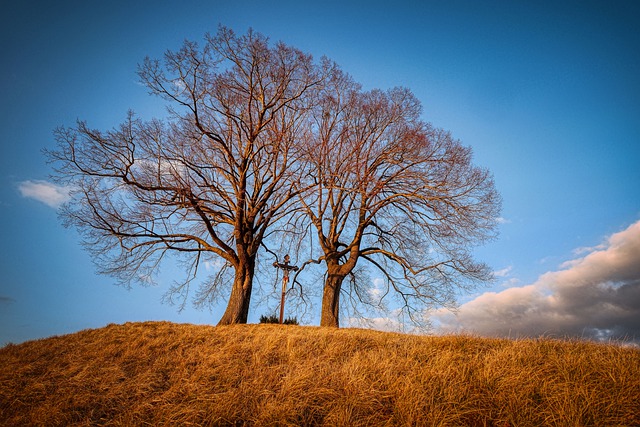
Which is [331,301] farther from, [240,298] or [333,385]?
[333,385]

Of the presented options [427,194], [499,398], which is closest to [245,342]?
[499,398]

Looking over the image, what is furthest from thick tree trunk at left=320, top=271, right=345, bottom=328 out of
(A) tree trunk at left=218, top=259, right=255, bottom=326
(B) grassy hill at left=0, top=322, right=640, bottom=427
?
(B) grassy hill at left=0, top=322, right=640, bottom=427

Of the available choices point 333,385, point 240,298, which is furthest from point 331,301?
point 333,385

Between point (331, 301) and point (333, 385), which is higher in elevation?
point (331, 301)

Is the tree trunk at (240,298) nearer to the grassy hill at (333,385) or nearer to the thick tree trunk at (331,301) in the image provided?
the thick tree trunk at (331,301)

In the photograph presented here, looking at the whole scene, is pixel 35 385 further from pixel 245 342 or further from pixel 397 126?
pixel 397 126

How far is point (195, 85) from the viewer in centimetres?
1185

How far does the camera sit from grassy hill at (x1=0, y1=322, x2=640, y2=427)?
3.30 meters

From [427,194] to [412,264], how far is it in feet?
9.00

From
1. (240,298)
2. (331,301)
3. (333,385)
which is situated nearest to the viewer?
(333,385)

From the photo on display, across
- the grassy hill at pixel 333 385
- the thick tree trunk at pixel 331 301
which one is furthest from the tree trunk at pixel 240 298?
the grassy hill at pixel 333 385

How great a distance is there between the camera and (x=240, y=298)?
39.3 feet

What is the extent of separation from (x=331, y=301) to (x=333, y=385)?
8901 mm

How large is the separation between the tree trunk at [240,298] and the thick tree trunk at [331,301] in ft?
9.24
